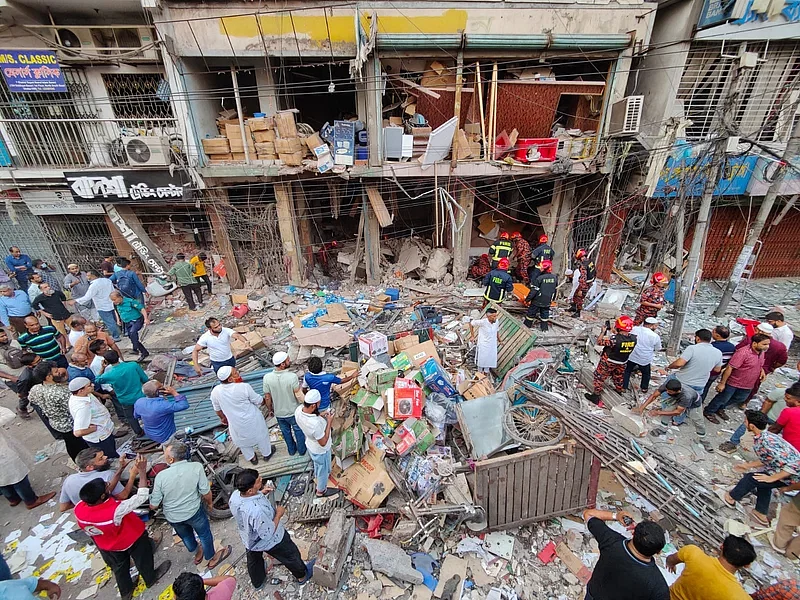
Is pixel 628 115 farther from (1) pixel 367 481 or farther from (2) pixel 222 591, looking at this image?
(2) pixel 222 591

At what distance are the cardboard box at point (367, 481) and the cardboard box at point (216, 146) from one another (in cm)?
850

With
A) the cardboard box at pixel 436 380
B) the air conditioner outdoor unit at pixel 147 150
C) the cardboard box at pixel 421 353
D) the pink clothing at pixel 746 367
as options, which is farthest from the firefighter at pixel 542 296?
the air conditioner outdoor unit at pixel 147 150

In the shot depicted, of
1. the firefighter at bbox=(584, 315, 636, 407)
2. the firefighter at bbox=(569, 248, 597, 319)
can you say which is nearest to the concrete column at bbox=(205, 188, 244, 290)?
the firefighter at bbox=(569, 248, 597, 319)

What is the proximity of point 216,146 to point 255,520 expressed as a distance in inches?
363

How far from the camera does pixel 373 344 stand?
21.3 feet

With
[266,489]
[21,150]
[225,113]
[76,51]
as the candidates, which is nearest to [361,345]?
[266,489]

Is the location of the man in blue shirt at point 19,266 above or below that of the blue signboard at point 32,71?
below

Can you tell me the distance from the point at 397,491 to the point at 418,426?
87 cm

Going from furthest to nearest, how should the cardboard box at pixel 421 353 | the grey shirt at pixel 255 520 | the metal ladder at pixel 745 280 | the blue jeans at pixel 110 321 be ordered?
the metal ladder at pixel 745 280 < the blue jeans at pixel 110 321 < the cardboard box at pixel 421 353 < the grey shirt at pixel 255 520

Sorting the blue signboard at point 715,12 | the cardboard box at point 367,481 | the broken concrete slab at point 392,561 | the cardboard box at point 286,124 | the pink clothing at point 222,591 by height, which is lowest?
the broken concrete slab at point 392,561

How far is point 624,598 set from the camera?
270cm

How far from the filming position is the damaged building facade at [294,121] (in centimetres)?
851

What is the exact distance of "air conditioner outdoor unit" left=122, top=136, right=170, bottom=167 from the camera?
8.96m

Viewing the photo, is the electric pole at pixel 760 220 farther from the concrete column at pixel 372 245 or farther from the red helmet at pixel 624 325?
the concrete column at pixel 372 245
